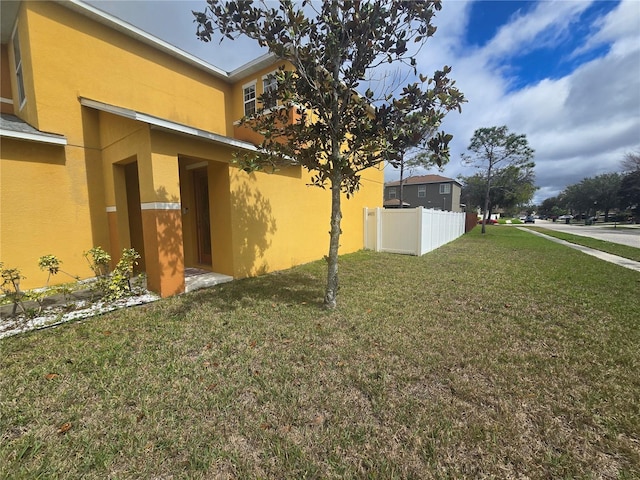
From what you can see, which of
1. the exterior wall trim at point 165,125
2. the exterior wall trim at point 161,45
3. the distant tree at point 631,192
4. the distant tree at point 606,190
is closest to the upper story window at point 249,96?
the exterior wall trim at point 161,45

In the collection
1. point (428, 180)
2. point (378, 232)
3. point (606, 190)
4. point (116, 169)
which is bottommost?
point (378, 232)

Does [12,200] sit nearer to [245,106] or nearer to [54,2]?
[54,2]

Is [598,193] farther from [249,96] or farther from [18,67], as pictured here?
[18,67]

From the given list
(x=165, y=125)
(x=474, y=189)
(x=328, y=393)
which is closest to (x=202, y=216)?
(x=165, y=125)

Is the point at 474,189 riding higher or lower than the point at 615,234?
higher

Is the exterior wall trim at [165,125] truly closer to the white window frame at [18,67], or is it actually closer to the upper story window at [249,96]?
the white window frame at [18,67]

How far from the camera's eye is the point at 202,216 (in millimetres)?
8180

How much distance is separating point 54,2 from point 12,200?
15.9ft

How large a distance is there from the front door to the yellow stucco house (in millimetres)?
34

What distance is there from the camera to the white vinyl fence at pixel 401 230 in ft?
35.0

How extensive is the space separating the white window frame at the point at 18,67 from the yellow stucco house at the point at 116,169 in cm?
5

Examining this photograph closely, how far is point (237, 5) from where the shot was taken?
152 inches

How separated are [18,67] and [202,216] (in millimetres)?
6097

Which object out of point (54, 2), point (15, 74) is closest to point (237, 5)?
point (54, 2)
